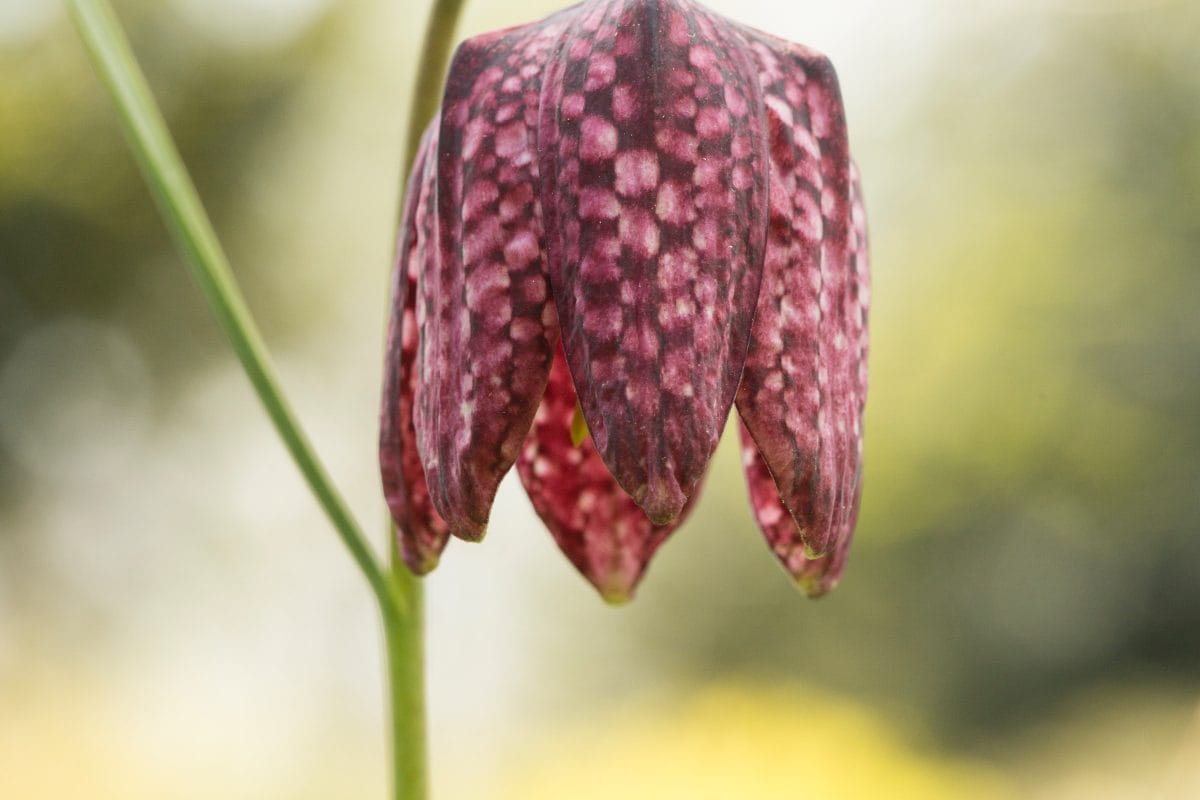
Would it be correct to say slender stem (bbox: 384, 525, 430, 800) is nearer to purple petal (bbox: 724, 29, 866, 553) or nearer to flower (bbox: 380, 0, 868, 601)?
flower (bbox: 380, 0, 868, 601)

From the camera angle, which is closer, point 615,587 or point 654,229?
point 654,229

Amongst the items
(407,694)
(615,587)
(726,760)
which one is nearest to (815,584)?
(615,587)

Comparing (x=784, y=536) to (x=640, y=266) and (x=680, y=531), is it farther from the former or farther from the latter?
(x=680, y=531)

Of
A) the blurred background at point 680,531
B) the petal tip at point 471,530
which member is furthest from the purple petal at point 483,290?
the blurred background at point 680,531

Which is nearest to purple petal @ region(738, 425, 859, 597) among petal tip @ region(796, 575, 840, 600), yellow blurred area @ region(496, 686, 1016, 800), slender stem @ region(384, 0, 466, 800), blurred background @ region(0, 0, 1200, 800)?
petal tip @ region(796, 575, 840, 600)

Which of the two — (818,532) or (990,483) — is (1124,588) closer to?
(990,483)

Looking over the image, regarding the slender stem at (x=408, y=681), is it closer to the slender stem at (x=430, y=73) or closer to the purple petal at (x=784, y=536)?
the slender stem at (x=430, y=73)
